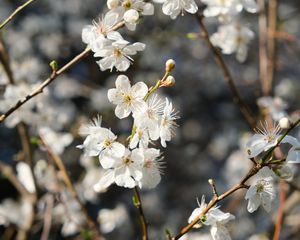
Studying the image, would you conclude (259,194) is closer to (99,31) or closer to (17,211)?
(99,31)

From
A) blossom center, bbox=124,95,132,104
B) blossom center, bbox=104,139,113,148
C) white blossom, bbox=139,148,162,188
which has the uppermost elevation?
blossom center, bbox=124,95,132,104

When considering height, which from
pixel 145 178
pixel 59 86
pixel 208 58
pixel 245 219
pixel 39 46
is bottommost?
pixel 245 219

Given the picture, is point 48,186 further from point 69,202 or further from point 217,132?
point 217,132

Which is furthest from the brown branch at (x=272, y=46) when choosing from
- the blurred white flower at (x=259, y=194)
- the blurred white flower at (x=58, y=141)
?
the blurred white flower at (x=259, y=194)

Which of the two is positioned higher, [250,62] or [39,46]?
[39,46]

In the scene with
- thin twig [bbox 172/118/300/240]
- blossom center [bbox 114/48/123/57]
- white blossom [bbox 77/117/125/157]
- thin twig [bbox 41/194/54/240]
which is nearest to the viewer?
thin twig [bbox 172/118/300/240]

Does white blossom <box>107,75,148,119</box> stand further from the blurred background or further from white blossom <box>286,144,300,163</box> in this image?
the blurred background

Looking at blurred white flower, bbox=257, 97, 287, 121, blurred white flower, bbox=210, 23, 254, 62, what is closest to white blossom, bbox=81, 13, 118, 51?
blurred white flower, bbox=210, 23, 254, 62

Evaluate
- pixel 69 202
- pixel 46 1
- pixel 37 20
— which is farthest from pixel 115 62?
pixel 46 1
